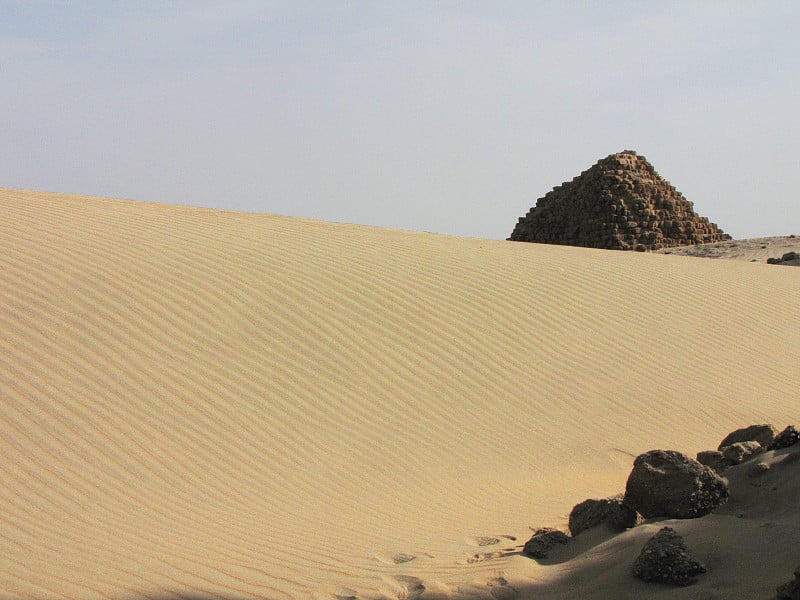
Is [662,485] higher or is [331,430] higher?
[331,430]

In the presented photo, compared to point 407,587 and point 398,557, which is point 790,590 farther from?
point 398,557

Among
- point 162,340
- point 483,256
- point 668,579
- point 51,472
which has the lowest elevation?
point 668,579

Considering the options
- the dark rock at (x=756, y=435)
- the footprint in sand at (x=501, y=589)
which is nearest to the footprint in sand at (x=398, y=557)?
the footprint in sand at (x=501, y=589)

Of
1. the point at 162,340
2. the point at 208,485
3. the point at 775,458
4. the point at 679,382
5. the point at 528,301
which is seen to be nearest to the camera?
the point at 775,458

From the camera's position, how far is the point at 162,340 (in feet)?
29.0

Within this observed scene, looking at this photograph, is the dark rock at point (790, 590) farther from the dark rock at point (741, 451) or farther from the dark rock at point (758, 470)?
the dark rock at point (741, 451)

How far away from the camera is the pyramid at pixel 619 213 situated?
27.9 metres

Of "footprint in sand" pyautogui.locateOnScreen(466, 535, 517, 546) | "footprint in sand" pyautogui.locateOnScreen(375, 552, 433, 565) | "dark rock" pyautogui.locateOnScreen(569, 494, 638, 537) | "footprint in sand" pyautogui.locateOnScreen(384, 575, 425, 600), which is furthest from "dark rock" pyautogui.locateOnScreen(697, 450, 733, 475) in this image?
"footprint in sand" pyautogui.locateOnScreen(384, 575, 425, 600)

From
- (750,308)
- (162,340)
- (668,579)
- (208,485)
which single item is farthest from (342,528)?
(750,308)

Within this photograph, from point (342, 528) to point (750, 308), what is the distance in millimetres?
9600

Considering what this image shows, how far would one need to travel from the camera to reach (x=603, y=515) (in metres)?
5.25

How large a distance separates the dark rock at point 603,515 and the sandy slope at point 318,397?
42 centimetres

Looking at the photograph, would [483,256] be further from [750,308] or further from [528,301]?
[750,308]

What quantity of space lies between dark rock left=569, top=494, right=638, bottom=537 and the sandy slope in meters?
0.42
